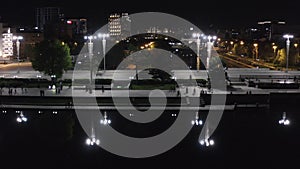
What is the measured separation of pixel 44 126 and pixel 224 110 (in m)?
4.50

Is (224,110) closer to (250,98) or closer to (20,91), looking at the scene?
(250,98)

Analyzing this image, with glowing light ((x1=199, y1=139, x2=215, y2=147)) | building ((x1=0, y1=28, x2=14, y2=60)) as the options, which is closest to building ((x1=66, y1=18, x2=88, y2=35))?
building ((x1=0, y1=28, x2=14, y2=60))

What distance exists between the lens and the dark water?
6.71m

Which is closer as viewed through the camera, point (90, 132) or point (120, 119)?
point (90, 132)

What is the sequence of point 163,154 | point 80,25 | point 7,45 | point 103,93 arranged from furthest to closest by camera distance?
1. point 80,25
2. point 7,45
3. point 103,93
4. point 163,154

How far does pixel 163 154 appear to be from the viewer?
729cm

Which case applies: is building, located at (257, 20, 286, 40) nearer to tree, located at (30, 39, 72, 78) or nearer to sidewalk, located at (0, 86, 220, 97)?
tree, located at (30, 39, 72, 78)

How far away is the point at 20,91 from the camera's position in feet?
43.2

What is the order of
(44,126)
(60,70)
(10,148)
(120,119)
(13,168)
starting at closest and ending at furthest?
(13,168) < (10,148) < (44,126) < (120,119) < (60,70)

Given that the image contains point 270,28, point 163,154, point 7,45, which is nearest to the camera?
point 163,154

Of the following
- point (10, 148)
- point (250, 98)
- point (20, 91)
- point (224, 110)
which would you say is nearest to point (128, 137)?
point (10, 148)

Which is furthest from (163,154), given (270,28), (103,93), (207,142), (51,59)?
(270,28)

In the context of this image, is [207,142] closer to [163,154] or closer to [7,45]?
[163,154]

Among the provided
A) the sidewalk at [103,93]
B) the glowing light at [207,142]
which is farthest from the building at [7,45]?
the glowing light at [207,142]
